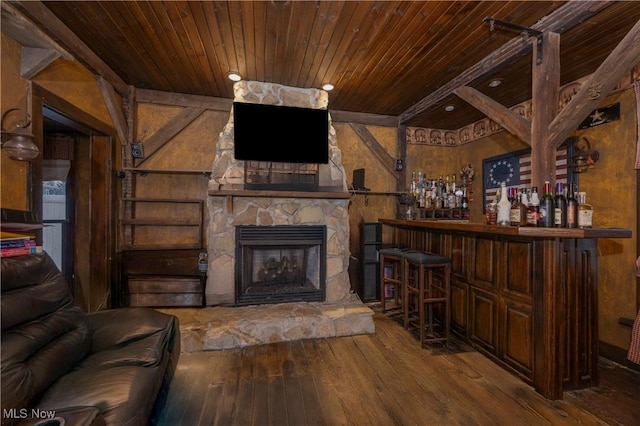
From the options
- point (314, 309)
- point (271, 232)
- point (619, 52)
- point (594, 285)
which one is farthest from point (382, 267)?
point (619, 52)

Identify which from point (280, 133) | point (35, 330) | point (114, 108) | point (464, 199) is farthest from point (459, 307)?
point (114, 108)

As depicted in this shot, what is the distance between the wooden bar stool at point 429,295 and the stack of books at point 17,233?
2.91 metres

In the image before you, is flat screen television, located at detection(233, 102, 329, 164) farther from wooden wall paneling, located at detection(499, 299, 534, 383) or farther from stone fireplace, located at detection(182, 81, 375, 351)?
wooden wall paneling, located at detection(499, 299, 534, 383)

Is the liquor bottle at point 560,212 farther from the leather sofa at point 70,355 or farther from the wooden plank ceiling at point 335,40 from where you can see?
the leather sofa at point 70,355

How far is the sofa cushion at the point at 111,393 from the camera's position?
116 cm

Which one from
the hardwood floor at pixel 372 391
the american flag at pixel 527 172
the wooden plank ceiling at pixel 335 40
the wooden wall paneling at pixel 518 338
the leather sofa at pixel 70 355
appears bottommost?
the hardwood floor at pixel 372 391

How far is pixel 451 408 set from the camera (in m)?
1.85

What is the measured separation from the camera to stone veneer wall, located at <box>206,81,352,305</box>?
3189 millimetres

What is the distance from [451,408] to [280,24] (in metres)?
3.02

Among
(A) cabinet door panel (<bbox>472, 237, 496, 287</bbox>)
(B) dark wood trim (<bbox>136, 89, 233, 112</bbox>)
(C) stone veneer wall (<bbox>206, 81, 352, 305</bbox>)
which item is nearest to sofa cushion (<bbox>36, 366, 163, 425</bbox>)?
(C) stone veneer wall (<bbox>206, 81, 352, 305</bbox>)

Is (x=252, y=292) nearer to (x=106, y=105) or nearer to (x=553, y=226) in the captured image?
(x=106, y=105)

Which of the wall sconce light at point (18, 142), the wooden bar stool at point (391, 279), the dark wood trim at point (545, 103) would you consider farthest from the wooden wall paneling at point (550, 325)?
the wall sconce light at point (18, 142)

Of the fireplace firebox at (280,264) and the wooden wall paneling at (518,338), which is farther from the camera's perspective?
the fireplace firebox at (280,264)

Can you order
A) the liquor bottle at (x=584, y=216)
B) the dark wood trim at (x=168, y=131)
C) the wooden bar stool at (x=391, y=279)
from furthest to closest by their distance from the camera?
1. the dark wood trim at (x=168, y=131)
2. the wooden bar stool at (x=391, y=279)
3. the liquor bottle at (x=584, y=216)
